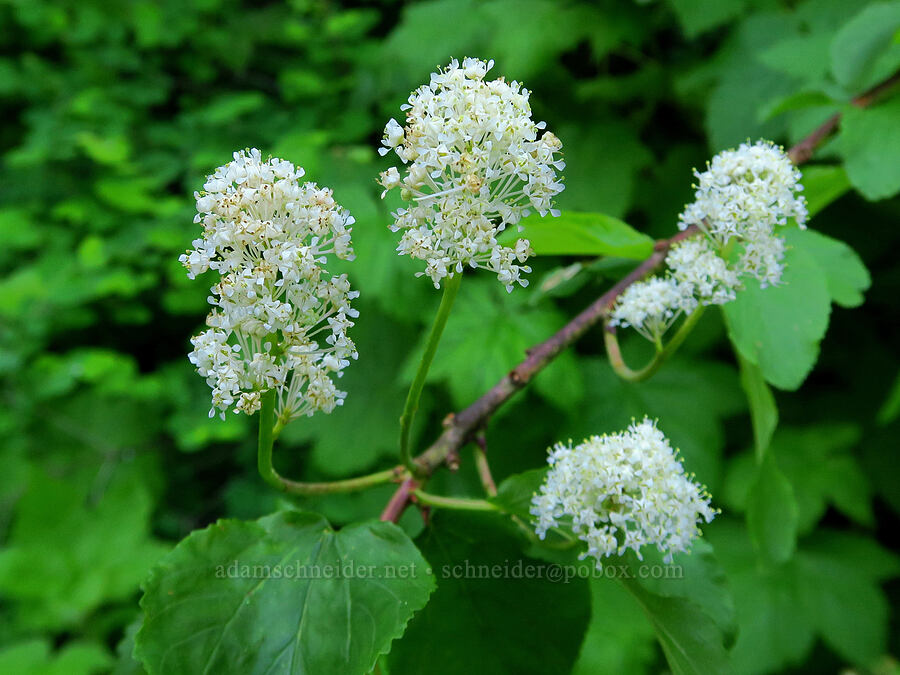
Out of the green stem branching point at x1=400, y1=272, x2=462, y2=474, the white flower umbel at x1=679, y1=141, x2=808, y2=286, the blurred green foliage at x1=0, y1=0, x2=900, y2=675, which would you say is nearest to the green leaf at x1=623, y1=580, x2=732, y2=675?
the green stem branching point at x1=400, y1=272, x2=462, y2=474

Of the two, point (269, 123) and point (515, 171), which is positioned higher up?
point (269, 123)

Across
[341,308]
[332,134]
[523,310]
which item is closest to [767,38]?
[523,310]

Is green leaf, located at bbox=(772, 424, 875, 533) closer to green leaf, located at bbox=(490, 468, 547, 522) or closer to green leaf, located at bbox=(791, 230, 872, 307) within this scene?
green leaf, located at bbox=(791, 230, 872, 307)

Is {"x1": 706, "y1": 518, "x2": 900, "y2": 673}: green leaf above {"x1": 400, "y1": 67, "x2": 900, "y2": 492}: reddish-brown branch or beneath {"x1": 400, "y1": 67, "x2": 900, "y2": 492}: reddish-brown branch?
beneath

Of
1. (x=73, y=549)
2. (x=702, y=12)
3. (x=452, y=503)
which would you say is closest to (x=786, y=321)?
(x=452, y=503)

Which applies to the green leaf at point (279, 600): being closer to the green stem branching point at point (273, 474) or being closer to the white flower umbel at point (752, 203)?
the green stem branching point at point (273, 474)

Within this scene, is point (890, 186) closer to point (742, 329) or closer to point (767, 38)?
point (742, 329)

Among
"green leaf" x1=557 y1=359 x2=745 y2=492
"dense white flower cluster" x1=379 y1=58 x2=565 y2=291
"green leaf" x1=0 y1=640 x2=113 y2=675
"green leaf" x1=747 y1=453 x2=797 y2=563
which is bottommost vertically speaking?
"green leaf" x1=0 y1=640 x2=113 y2=675
